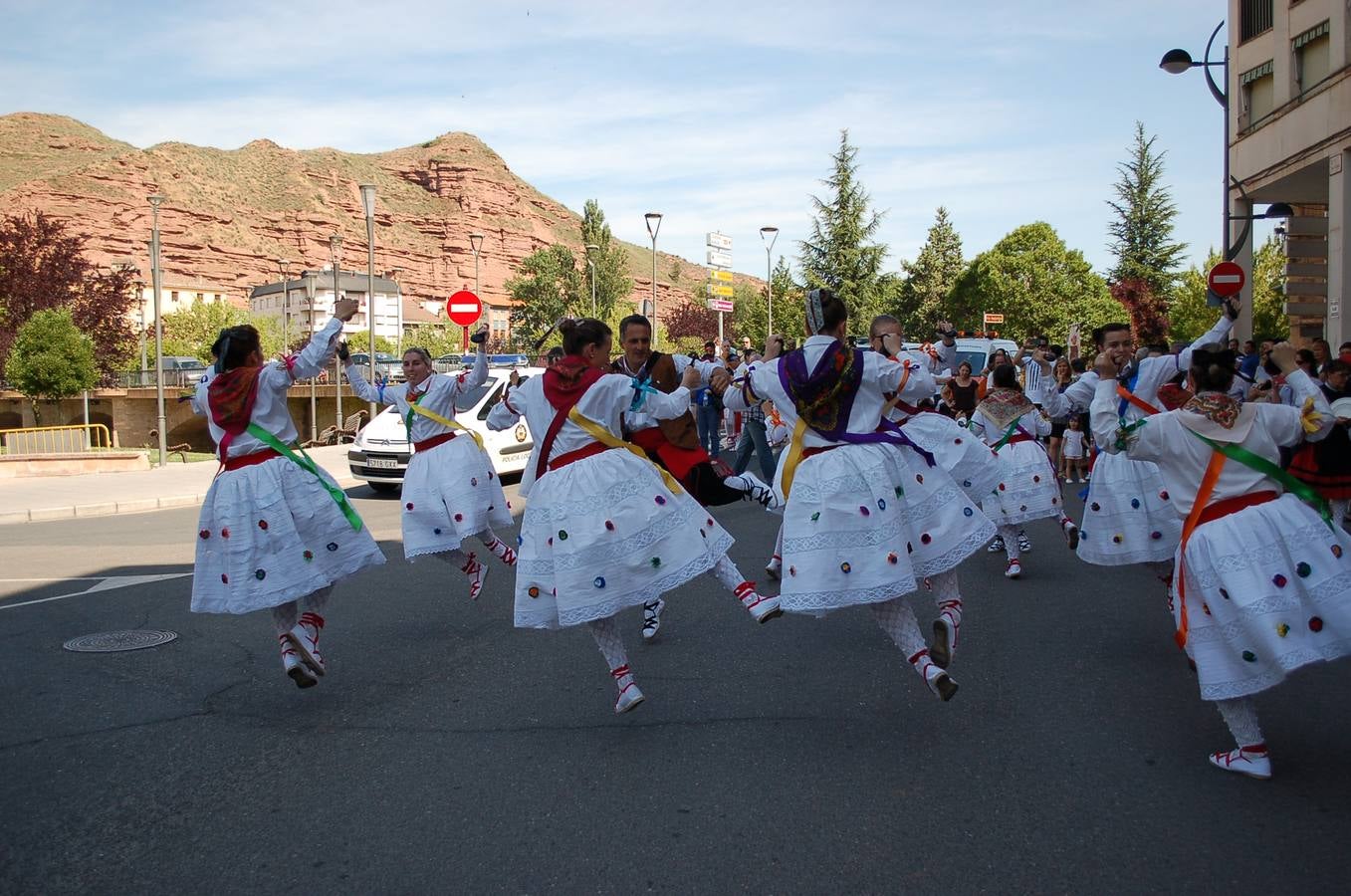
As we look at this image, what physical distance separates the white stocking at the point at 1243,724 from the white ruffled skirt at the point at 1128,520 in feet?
8.29

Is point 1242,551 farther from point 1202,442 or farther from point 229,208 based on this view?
point 229,208

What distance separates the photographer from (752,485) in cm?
737

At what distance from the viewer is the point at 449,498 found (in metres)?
8.59

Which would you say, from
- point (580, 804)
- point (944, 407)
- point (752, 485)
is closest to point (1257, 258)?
point (944, 407)

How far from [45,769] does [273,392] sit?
213 centimetres

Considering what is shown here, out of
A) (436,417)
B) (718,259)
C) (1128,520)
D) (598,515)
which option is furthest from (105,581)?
(718,259)

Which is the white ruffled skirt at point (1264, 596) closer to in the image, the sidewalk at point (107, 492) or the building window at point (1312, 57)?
the sidewalk at point (107, 492)

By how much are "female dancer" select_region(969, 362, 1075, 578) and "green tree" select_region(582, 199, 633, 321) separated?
8386 centimetres

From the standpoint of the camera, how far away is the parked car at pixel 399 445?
16.8 m

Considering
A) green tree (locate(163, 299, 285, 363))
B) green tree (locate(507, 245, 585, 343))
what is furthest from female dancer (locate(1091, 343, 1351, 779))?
green tree (locate(507, 245, 585, 343))

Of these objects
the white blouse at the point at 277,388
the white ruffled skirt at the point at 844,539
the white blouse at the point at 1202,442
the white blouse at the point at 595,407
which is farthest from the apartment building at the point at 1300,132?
the white blouse at the point at 277,388

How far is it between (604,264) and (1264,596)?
320 ft

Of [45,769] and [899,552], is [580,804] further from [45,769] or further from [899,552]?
[45,769]

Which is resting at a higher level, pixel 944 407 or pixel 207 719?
pixel 944 407
